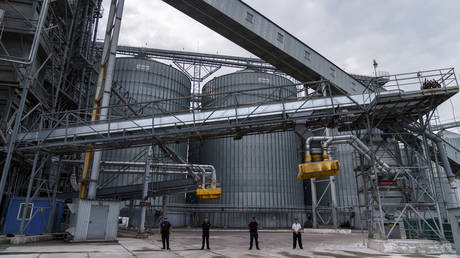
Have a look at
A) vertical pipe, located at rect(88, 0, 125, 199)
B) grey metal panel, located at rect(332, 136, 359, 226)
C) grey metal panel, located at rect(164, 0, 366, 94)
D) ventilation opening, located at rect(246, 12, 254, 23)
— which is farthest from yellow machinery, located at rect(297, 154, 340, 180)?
grey metal panel, located at rect(332, 136, 359, 226)

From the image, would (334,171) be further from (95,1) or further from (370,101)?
(95,1)

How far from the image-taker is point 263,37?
66.2 ft

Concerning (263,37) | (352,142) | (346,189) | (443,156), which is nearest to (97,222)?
(352,142)

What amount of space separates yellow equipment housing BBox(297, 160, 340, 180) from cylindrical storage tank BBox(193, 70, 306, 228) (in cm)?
2264

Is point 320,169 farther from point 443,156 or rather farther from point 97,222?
point 97,222

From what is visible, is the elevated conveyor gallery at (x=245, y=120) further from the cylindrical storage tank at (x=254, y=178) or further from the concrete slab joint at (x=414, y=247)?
the cylindrical storage tank at (x=254, y=178)

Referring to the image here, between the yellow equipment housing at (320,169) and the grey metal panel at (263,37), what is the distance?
10.9m

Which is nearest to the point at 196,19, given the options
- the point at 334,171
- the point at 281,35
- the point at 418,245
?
the point at 281,35

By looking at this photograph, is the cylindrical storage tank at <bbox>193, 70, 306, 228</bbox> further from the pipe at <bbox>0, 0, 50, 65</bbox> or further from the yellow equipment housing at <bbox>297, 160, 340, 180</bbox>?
the yellow equipment housing at <bbox>297, 160, 340, 180</bbox>

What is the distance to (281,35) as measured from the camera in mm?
20859

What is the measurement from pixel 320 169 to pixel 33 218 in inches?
681

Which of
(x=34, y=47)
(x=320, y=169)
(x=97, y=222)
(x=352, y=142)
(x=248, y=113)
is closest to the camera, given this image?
(x=320, y=169)

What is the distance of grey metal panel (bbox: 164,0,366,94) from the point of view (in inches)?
766

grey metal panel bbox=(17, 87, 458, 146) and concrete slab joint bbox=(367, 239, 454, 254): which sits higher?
grey metal panel bbox=(17, 87, 458, 146)
